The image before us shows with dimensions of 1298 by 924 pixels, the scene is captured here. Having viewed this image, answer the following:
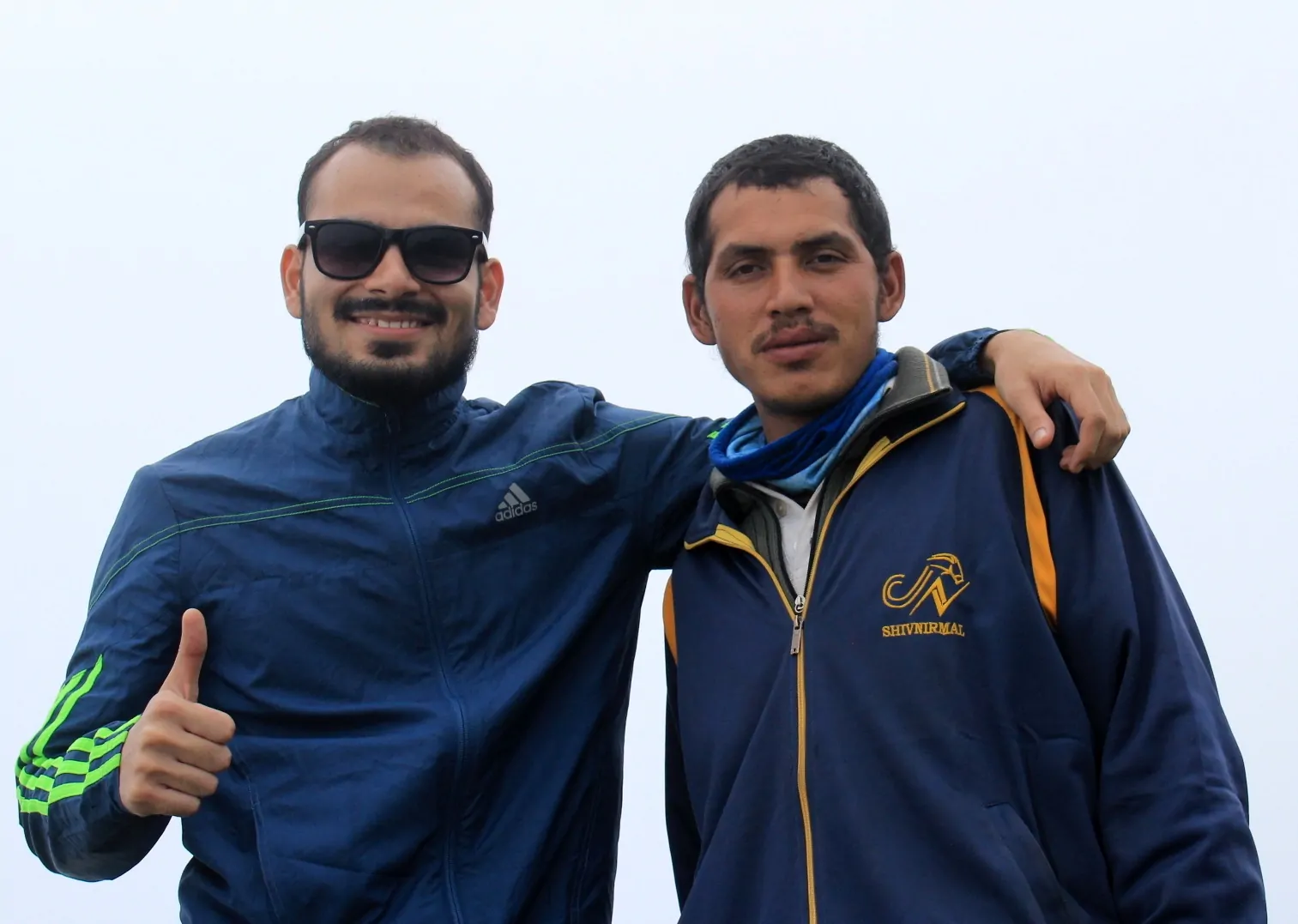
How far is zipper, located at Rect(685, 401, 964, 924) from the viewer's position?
254cm

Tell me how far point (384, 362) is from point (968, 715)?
5.34 feet

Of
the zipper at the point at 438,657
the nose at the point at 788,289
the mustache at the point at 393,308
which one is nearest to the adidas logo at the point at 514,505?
the zipper at the point at 438,657

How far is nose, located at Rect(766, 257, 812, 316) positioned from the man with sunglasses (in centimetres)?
36

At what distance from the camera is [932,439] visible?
9.16 feet

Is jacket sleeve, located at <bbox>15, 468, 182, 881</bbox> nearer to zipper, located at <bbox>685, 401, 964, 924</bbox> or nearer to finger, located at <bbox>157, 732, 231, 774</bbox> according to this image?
finger, located at <bbox>157, 732, 231, 774</bbox>

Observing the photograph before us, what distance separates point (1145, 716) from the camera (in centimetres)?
239

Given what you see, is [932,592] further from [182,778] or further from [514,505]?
[182,778]

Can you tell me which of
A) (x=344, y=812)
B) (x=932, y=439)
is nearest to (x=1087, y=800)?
(x=932, y=439)

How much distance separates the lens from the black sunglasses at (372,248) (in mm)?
3264

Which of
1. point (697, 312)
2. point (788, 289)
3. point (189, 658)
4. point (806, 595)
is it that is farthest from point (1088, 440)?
point (189, 658)

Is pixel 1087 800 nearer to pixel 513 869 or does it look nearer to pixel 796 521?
pixel 796 521

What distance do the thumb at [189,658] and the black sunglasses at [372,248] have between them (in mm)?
914

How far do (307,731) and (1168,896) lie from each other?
74.7 inches

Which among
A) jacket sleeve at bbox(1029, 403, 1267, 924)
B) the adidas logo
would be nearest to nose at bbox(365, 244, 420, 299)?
the adidas logo
